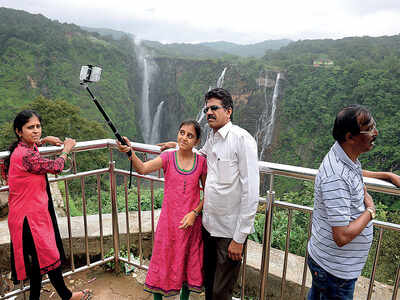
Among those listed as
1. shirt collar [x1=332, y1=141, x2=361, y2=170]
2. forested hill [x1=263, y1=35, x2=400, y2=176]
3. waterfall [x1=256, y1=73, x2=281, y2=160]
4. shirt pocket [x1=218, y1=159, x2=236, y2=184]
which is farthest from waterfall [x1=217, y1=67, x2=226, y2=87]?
shirt collar [x1=332, y1=141, x2=361, y2=170]

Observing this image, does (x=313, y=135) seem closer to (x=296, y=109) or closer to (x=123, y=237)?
(x=296, y=109)

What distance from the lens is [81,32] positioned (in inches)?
1906

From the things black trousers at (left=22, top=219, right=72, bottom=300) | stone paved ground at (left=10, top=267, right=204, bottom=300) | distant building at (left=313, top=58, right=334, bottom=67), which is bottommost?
stone paved ground at (left=10, top=267, right=204, bottom=300)

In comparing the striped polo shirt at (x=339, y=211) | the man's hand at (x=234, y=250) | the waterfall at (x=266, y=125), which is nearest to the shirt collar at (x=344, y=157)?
the striped polo shirt at (x=339, y=211)

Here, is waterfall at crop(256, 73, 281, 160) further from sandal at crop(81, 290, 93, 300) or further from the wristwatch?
the wristwatch

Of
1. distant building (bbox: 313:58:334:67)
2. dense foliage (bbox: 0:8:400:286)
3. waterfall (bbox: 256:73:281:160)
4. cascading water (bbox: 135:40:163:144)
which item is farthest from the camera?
cascading water (bbox: 135:40:163:144)

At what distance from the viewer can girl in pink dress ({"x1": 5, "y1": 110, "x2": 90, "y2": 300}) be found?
5.78 ft

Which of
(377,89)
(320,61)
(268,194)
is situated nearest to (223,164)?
(268,194)

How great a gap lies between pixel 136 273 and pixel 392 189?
7.00 feet

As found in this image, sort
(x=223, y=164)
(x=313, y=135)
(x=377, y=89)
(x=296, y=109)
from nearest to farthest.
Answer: (x=223, y=164) < (x=377, y=89) < (x=313, y=135) < (x=296, y=109)

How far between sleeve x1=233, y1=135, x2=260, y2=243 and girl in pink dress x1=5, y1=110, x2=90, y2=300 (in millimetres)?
1085

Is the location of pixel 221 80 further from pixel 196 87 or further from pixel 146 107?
pixel 146 107

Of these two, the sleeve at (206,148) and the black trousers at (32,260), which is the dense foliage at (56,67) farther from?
the sleeve at (206,148)

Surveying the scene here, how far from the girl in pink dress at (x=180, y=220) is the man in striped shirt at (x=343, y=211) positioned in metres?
0.70
